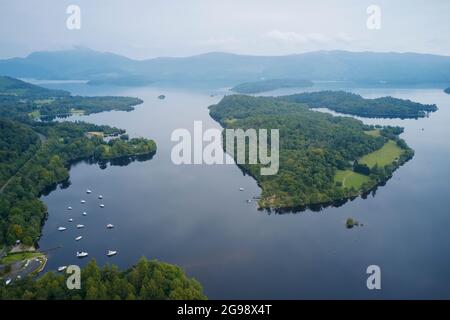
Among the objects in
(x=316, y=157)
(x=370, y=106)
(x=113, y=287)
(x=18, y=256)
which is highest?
(x=370, y=106)

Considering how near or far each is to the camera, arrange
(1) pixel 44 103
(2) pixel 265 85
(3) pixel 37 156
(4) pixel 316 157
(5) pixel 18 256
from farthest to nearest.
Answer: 1. (2) pixel 265 85
2. (1) pixel 44 103
3. (3) pixel 37 156
4. (4) pixel 316 157
5. (5) pixel 18 256

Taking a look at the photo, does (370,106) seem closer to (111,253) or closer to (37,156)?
(37,156)

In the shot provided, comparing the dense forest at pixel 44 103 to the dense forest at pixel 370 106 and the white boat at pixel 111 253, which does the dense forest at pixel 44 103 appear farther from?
the white boat at pixel 111 253

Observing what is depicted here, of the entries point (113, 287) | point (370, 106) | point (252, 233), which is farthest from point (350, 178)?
point (370, 106)

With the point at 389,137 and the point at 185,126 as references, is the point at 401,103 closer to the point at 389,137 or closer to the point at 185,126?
the point at 389,137

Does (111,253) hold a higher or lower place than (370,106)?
lower

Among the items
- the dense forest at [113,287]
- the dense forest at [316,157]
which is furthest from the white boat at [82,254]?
the dense forest at [316,157]
